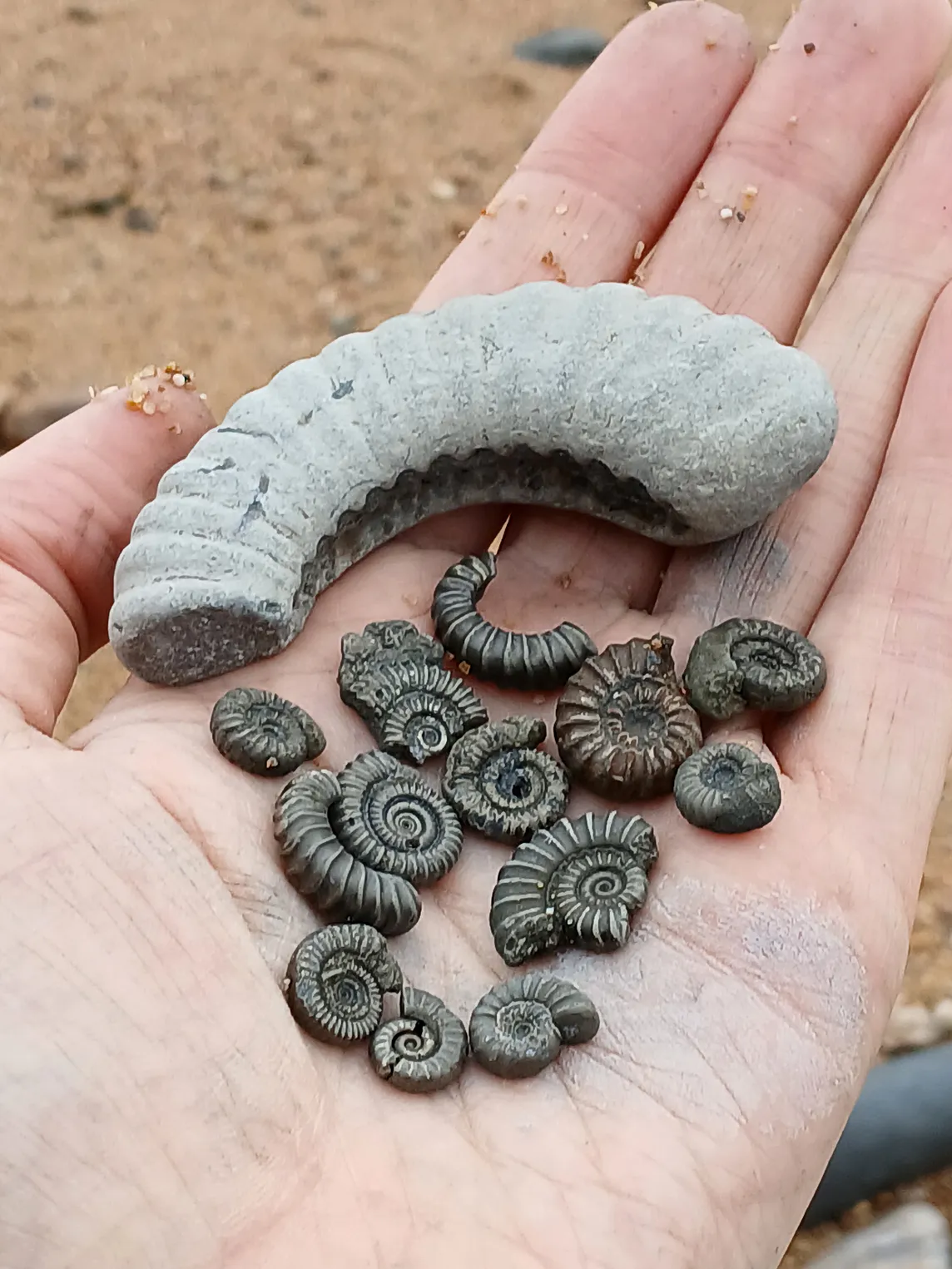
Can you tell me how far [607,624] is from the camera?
3418mm

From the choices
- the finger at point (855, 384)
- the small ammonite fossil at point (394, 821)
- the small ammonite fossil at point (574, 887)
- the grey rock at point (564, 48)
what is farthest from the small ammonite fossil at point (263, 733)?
the grey rock at point (564, 48)

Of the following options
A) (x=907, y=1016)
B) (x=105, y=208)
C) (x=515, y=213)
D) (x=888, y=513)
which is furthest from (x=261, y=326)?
(x=907, y=1016)

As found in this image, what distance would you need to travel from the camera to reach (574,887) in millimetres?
2795

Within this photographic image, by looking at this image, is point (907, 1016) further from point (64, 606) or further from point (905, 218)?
point (64, 606)

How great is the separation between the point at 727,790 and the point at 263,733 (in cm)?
104

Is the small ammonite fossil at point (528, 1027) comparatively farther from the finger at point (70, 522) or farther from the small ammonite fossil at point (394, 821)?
the finger at point (70, 522)

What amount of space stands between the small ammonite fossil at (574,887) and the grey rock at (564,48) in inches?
208


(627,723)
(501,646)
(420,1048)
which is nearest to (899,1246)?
(627,723)

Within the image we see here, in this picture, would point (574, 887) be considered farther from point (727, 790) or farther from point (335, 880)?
point (335, 880)

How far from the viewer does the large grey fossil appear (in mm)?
3104

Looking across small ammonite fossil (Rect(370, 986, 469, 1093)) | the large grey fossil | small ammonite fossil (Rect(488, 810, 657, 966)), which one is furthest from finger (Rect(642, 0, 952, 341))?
small ammonite fossil (Rect(370, 986, 469, 1093))

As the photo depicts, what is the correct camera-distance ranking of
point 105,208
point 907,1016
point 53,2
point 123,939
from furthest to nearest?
point 53,2 < point 105,208 < point 907,1016 < point 123,939

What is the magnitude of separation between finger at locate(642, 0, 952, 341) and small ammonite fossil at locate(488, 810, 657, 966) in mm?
1734

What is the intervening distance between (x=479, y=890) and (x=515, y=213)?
2110 millimetres
